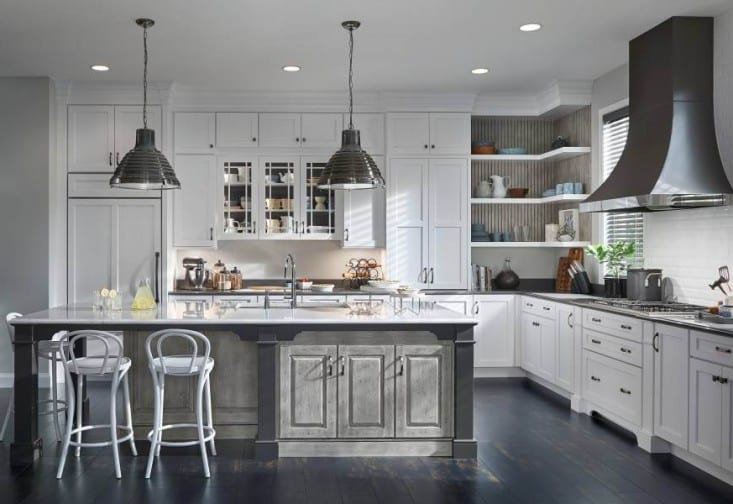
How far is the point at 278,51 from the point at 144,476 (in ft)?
10.9

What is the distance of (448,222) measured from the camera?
23.0 ft

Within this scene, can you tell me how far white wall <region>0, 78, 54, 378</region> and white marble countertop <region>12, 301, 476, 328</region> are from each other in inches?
79.5

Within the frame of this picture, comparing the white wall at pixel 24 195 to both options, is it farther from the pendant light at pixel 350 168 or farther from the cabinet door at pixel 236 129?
the pendant light at pixel 350 168

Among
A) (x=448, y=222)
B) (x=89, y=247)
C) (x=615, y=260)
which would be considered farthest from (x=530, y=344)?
(x=89, y=247)

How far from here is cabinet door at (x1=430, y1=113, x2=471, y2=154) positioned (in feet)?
22.9

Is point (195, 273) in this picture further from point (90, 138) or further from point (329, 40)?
point (329, 40)

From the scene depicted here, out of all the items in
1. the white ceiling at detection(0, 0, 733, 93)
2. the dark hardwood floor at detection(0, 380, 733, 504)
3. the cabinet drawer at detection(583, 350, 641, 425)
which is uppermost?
the white ceiling at detection(0, 0, 733, 93)

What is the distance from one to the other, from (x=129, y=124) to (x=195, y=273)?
62.2 inches

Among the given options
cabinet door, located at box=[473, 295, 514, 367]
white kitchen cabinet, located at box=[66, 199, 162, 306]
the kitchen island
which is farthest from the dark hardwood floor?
white kitchen cabinet, located at box=[66, 199, 162, 306]

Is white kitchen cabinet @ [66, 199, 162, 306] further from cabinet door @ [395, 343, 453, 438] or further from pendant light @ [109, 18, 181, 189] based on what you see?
cabinet door @ [395, 343, 453, 438]

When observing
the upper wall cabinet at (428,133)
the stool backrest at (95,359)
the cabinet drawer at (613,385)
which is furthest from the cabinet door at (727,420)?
the upper wall cabinet at (428,133)

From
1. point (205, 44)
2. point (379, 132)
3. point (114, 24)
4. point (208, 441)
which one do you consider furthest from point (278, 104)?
point (208, 441)

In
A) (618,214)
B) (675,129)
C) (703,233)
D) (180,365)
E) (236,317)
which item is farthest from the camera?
(618,214)

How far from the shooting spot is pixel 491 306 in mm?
6875
